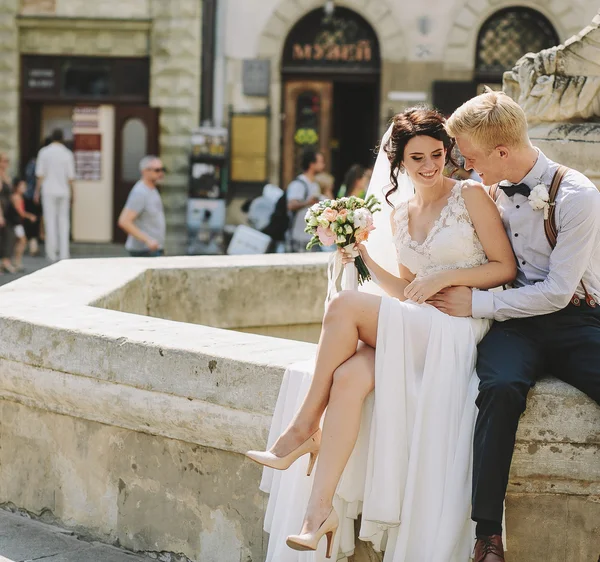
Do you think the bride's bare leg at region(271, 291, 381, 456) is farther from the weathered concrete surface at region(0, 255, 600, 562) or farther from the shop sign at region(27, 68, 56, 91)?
the shop sign at region(27, 68, 56, 91)

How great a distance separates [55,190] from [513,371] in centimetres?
1218

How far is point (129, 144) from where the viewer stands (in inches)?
672

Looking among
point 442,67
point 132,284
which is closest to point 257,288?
point 132,284

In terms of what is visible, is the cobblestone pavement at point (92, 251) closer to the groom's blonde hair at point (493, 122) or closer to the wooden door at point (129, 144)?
the wooden door at point (129, 144)

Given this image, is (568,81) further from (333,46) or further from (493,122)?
(333,46)

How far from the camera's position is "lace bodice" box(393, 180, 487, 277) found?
3.97 meters

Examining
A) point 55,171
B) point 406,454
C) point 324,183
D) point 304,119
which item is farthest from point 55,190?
point 406,454

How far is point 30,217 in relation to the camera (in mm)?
14766

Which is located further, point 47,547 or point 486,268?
point 47,547

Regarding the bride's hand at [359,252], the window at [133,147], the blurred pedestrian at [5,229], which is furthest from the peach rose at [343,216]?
the window at [133,147]

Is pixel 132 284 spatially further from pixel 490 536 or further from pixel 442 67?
pixel 442 67

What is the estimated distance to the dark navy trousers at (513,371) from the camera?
328 centimetres

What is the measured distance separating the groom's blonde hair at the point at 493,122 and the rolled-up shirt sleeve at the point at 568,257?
31 cm

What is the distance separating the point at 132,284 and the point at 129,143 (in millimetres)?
11601
